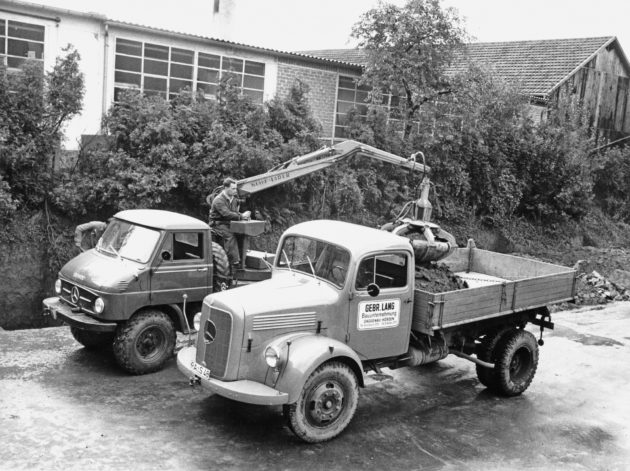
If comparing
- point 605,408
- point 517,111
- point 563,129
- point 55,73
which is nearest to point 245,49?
point 55,73

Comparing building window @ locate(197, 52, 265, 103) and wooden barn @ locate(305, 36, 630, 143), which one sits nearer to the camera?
building window @ locate(197, 52, 265, 103)

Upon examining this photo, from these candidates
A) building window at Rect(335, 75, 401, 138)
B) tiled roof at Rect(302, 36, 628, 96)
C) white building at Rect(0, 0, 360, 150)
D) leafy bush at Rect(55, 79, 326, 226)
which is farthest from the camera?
tiled roof at Rect(302, 36, 628, 96)

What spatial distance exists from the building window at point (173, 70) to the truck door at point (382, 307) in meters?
8.26

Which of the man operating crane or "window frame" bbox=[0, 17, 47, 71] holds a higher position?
"window frame" bbox=[0, 17, 47, 71]

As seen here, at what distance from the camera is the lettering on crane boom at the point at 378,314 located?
739 centimetres

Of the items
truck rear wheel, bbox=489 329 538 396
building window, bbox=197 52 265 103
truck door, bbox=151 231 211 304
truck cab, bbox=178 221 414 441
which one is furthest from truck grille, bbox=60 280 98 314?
building window, bbox=197 52 265 103

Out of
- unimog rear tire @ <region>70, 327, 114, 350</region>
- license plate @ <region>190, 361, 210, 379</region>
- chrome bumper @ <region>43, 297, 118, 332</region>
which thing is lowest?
unimog rear tire @ <region>70, 327, 114, 350</region>

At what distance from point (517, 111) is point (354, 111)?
5.63 m

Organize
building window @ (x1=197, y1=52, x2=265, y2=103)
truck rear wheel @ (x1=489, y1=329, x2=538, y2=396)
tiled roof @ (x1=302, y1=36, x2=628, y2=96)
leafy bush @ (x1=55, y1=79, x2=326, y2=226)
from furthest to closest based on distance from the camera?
1. tiled roof @ (x1=302, y1=36, x2=628, y2=96)
2. building window @ (x1=197, y1=52, x2=265, y2=103)
3. leafy bush @ (x1=55, y1=79, x2=326, y2=226)
4. truck rear wheel @ (x1=489, y1=329, x2=538, y2=396)

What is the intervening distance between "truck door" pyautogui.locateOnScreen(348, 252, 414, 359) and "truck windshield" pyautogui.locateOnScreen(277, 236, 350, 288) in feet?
0.69

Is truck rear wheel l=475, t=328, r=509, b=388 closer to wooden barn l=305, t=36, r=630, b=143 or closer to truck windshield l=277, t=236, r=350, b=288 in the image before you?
truck windshield l=277, t=236, r=350, b=288

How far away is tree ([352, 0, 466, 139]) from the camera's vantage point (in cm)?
1638

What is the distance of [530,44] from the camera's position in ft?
87.5

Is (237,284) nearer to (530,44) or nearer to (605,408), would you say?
(605,408)
